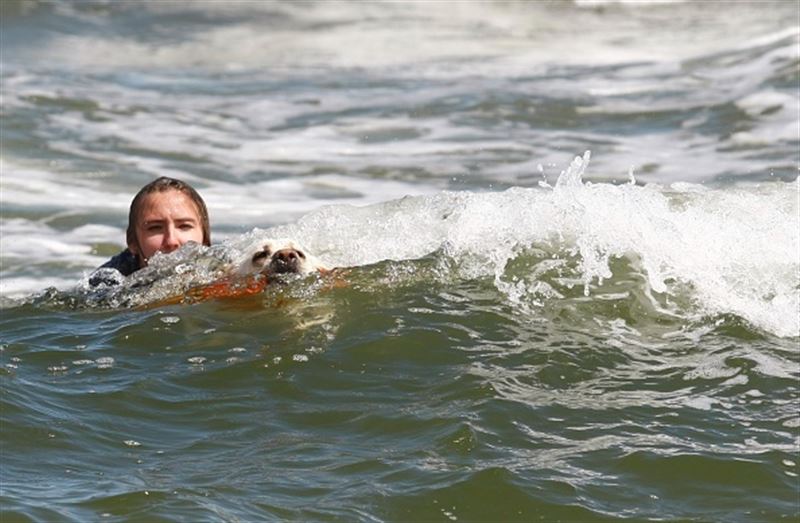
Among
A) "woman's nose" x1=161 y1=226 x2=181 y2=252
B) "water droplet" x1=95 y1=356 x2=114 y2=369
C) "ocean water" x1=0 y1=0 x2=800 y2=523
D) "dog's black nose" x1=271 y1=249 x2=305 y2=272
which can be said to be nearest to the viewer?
"ocean water" x1=0 y1=0 x2=800 y2=523

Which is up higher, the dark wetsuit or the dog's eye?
the dog's eye

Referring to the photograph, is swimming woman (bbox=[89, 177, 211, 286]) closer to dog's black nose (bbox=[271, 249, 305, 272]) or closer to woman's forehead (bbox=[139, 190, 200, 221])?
woman's forehead (bbox=[139, 190, 200, 221])

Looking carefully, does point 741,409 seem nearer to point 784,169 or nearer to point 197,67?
point 784,169

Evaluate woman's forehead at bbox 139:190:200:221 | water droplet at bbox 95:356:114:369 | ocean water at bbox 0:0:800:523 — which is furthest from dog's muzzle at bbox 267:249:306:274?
water droplet at bbox 95:356:114:369

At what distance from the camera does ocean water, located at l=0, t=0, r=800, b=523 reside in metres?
5.58

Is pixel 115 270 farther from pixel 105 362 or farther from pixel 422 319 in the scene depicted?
pixel 422 319

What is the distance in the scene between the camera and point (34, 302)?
29.0ft

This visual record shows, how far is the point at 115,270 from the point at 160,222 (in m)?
0.42

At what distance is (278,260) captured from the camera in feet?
26.9

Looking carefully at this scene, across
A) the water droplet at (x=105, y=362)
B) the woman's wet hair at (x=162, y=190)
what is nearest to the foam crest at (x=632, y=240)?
the woman's wet hair at (x=162, y=190)

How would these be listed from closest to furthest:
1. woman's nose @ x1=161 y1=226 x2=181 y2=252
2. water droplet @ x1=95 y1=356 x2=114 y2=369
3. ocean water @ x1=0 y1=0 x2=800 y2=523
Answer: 1. ocean water @ x1=0 y1=0 x2=800 y2=523
2. water droplet @ x1=95 y1=356 x2=114 y2=369
3. woman's nose @ x1=161 y1=226 x2=181 y2=252

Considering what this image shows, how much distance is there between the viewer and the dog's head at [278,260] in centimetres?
820

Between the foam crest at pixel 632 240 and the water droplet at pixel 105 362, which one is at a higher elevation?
the foam crest at pixel 632 240

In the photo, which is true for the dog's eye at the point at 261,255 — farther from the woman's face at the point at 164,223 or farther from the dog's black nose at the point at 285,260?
the woman's face at the point at 164,223
